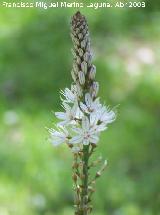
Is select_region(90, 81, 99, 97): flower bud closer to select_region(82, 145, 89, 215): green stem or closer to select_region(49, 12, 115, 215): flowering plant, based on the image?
select_region(49, 12, 115, 215): flowering plant

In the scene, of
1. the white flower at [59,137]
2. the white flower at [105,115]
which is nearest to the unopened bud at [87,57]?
the white flower at [105,115]

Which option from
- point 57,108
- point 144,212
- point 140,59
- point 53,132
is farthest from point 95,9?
point 53,132

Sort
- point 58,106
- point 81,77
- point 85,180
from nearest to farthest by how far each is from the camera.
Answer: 1. point 81,77
2. point 85,180
3. point 58,106

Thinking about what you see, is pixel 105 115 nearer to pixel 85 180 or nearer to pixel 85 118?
pixel 85 118

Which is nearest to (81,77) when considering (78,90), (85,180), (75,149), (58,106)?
(78,90)

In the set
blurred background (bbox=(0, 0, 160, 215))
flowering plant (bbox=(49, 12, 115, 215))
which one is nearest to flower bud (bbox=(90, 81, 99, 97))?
flowering plant (bbox=(49, 12, 115, 215))

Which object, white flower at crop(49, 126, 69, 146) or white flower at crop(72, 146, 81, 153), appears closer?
white flower at crop(72, 146, 81, 153)

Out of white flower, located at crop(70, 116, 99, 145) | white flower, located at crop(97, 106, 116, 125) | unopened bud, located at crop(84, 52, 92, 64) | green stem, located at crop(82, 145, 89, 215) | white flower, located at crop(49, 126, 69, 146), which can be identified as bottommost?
green stem, located at crop(82, 145, 89, 215)

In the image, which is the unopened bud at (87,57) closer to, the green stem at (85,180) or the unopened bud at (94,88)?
the unopened bud at (94,88)
